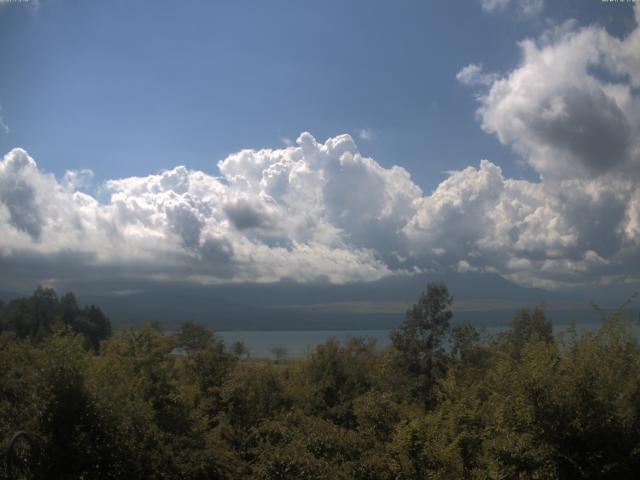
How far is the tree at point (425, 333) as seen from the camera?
122 feet

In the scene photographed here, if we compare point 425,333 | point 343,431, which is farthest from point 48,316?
point 343,431

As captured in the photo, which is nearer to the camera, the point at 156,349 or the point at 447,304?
the point at 156,349

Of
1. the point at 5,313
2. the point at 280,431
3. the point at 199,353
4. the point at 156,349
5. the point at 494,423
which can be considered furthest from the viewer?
the point at 5,313

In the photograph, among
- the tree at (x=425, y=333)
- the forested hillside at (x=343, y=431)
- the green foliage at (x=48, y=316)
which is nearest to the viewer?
the forested hillside at (x=343, y=431)

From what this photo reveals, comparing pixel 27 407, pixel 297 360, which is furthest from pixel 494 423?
pixel 297 360

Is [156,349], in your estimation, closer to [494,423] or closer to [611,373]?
[494,423]

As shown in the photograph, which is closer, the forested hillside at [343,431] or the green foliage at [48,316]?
the forested hillside at [343,431]

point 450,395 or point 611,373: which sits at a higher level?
point 611,373

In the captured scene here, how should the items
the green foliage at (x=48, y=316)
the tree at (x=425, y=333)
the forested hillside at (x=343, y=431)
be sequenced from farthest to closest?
the green foliage at (x=48, y=316), the tree at (x=425, y=333), the forested hillside at (x=343, y=431)

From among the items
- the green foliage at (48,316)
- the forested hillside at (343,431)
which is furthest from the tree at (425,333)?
the green foliage at (48,316)

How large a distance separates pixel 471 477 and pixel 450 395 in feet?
11.8

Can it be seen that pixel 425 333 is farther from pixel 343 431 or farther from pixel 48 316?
pixel 48 316

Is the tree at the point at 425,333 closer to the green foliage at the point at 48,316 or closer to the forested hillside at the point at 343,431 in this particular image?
the forested hillside at the point at 343,431

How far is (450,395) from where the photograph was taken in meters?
17.7
